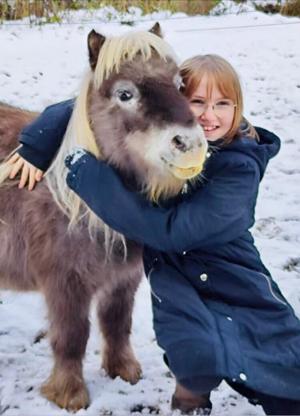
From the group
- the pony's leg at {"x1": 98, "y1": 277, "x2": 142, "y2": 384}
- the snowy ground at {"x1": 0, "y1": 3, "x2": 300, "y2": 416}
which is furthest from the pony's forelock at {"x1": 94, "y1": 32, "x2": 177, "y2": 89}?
the snowy ground at {"x1": 0, "y1": 3, "x2": 300, "y2": 416}

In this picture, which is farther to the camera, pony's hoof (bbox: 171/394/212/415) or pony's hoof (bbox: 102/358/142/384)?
pony's hoof (bbox: 102/358/142/384)

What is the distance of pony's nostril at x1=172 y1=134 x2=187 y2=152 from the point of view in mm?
1866

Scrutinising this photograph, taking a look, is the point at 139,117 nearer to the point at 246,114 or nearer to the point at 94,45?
the point at 94,45

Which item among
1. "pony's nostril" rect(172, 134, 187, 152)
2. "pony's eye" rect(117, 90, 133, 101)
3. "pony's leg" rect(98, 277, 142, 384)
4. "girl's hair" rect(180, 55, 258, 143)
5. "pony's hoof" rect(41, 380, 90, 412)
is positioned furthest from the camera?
"pony's leg" rect(98, 277, 142, 384)

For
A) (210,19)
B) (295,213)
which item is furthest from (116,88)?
(210,19)

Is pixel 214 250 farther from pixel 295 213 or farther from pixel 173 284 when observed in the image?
pixel 295 213

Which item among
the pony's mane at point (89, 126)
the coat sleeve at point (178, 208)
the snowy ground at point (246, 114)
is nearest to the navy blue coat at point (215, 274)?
the coat sleeve at point (178, 208)

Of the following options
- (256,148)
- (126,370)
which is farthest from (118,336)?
(256,148)

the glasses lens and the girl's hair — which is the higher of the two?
the girl's hair

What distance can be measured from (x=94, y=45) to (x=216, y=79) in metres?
0.41

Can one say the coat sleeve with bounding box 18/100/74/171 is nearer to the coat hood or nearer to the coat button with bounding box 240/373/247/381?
the coat hood

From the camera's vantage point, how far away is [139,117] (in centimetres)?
197

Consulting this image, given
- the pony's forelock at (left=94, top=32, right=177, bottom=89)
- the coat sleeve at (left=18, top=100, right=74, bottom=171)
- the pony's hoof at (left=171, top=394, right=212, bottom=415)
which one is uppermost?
the pony's forelock at (left=94, top=32, right=177, bottom=89)

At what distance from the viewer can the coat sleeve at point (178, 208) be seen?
2.05 m
